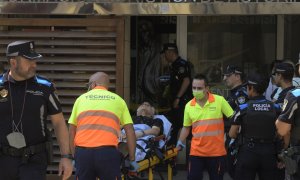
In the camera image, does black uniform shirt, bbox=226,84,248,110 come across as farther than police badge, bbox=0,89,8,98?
Yes

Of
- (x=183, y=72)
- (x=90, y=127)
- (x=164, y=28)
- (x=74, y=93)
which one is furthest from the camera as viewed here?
(x=164, y=28)

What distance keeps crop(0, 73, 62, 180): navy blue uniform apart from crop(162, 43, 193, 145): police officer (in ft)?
14.8

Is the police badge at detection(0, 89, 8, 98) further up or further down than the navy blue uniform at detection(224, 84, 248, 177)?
further up

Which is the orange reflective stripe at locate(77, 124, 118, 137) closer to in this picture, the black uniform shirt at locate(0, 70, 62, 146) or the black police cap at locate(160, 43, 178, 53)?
the black uniform shirt at locate(0, 70, 62, 146)

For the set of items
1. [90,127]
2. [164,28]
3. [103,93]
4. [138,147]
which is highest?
[164,28]

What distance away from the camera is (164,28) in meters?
9.93

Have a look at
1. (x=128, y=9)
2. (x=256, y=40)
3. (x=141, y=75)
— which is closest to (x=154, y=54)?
(x=141, y=75)

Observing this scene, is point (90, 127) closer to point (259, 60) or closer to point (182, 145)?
point (182, 145)

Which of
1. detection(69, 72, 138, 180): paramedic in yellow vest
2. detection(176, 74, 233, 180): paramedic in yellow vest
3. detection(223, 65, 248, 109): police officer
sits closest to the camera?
detection(69, 72, 138, 180): paramedic in yellow vest

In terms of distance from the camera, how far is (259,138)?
5.94m

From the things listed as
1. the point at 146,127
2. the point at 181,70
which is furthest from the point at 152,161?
the point at 181,70

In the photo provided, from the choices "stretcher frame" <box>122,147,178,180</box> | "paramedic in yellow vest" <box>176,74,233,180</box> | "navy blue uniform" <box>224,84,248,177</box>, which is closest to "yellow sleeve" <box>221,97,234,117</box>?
"paramedic in yellow vest" <box>176,74,233,180</box>

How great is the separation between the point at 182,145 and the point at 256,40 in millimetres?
3892

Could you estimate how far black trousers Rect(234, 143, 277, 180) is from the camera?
19.4ft
